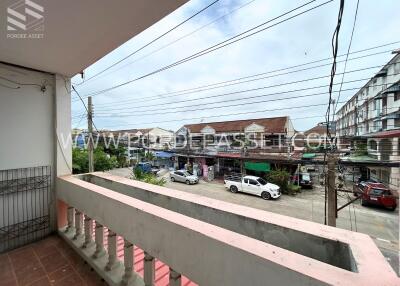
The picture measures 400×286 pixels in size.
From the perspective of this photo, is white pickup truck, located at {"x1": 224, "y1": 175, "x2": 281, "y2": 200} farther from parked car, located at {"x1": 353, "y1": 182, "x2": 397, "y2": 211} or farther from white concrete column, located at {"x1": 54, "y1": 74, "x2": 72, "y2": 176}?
white concrete column, located at {"x1": 54, "y1": 74, "x2": 72, "y2": 176}

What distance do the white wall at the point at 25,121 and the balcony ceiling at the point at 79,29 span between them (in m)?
0.23

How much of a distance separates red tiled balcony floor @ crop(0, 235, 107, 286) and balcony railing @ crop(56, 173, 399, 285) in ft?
0.57

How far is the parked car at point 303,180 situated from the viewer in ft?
34.4

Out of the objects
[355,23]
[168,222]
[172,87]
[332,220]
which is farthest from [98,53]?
[172,87]

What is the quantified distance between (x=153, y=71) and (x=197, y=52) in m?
0.91

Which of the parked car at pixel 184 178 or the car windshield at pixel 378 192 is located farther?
the parked car at pixel 184 178

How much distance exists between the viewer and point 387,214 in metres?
7.80

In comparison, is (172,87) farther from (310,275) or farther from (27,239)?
(310,275)

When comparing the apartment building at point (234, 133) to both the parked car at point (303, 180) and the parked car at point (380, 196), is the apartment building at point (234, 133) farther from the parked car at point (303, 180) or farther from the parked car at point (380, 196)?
the parked car at point (380, 196)

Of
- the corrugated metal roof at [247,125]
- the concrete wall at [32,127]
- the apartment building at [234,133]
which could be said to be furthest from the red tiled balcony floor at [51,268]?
the corrugated metal roof at [247,125]

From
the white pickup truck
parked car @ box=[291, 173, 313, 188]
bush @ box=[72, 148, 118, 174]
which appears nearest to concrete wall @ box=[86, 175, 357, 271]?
bush @ box=[72, 148, 118, 174]

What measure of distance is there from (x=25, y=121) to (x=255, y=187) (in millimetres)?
9187

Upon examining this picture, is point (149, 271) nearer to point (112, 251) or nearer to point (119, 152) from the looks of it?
point (112, 251)

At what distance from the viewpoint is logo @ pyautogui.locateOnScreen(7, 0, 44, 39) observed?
121 cm
